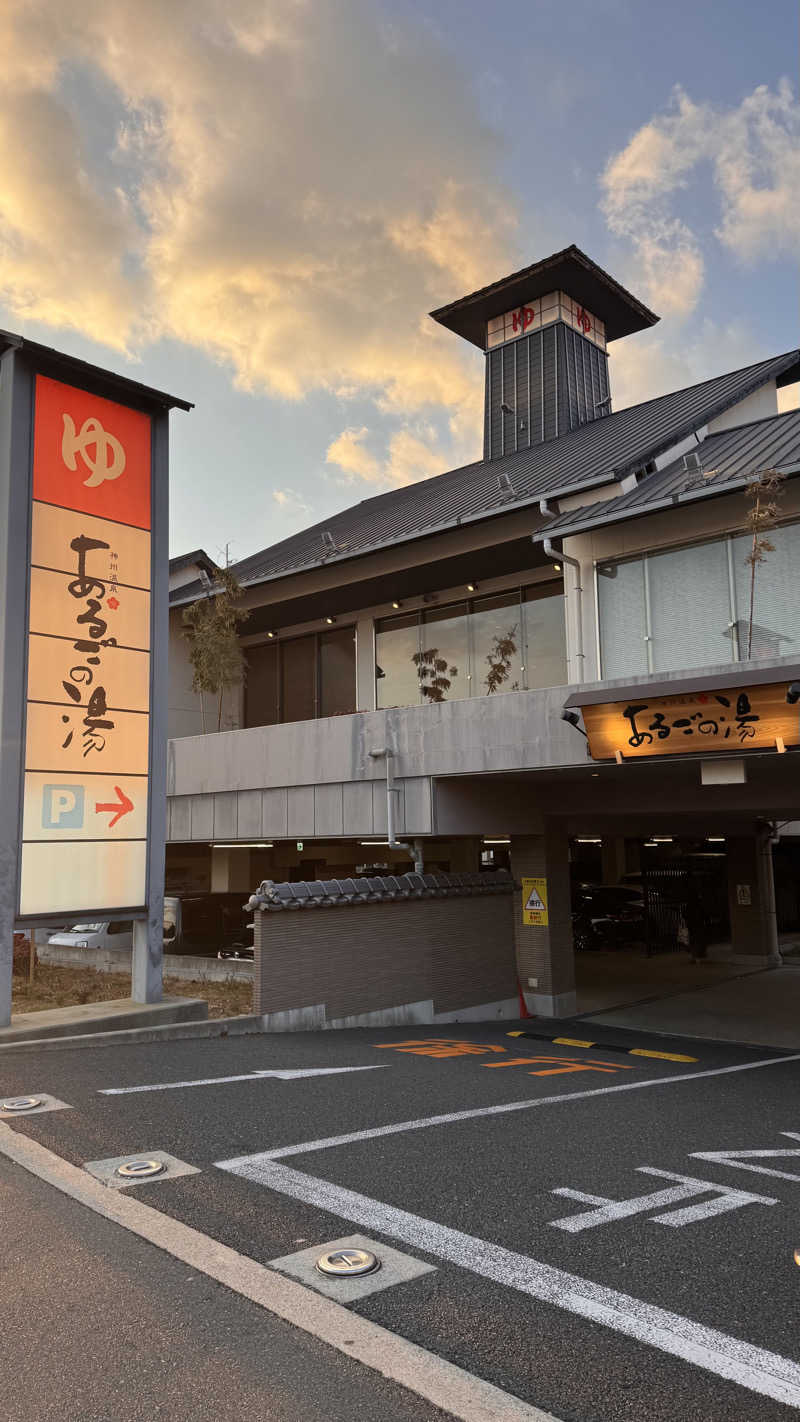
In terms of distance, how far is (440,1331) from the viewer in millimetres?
4633

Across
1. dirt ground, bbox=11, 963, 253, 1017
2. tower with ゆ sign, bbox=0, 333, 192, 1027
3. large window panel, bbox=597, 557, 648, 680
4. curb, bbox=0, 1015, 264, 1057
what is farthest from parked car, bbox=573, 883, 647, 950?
tower with ゆ sign, bbox=0, 333, 192, 1027

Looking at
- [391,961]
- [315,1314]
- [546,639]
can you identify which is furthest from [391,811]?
[315,1314]

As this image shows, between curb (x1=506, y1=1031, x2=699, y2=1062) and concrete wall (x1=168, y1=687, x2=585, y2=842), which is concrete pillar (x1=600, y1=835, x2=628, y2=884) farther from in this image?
curb (x1=506, y1=1031, x2=699, y2=1062)

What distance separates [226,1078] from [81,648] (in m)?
6.48

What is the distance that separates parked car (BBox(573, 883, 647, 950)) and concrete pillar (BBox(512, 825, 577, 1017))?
1310 cm

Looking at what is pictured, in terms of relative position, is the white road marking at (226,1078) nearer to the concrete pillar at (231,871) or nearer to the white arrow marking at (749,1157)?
the white arrow marking at (749,1157)

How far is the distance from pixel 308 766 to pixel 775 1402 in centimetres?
1737

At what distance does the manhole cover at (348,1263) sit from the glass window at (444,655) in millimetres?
16324

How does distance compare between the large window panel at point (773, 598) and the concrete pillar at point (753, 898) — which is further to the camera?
the concrete pillar at point (753, 898)

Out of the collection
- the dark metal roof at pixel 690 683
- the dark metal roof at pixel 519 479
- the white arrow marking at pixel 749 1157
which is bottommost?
the white arrow marking at pixel 749 1157

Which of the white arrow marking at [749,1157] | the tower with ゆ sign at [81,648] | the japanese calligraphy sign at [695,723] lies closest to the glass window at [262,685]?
the tower with ゆ sign at [81,648]

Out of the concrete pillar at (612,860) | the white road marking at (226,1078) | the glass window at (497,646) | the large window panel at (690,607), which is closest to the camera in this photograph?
the white road marking at (226,1078)

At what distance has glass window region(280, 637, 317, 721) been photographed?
26.5 m

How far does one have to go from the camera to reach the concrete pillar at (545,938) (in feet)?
68.4
